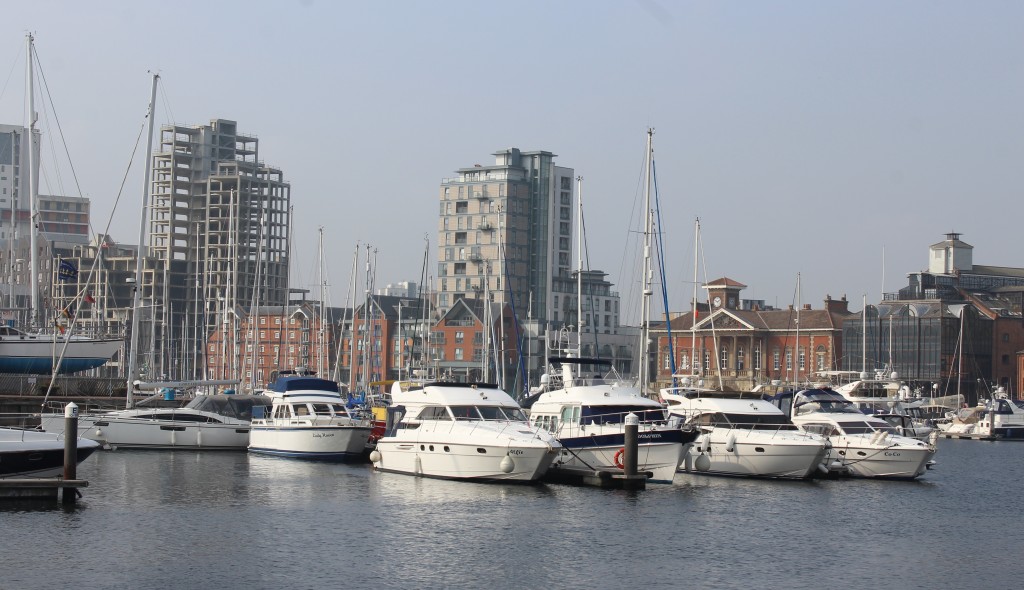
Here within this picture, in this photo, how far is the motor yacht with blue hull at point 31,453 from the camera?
135ft

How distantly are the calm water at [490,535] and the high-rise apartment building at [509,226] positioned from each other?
13747 centimetres

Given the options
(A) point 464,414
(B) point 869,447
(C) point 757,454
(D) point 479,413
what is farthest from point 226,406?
(B) point 869,447

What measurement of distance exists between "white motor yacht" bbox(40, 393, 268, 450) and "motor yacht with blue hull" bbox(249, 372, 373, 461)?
217 cm

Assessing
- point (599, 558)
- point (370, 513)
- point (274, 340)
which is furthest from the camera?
point (274, 340)

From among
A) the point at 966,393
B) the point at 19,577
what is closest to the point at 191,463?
the point at 19,577

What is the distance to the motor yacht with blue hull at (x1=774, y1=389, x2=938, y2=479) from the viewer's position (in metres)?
56.3

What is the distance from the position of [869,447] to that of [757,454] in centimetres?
606

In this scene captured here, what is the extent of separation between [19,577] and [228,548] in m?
6.25

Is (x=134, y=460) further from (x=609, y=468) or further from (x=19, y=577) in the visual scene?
(x=19, y=577)

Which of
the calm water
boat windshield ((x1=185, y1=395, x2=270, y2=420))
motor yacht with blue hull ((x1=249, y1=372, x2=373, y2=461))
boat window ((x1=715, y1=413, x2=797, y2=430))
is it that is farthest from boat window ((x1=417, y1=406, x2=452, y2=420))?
boat windshield ((x1=185, y1=395, x2=270, y2=420))

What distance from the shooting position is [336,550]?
35.0 metres

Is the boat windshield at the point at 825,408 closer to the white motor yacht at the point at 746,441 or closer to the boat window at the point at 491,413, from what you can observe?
the white motor yacht at the point at 746,441

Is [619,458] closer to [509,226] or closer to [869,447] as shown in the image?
[869,447]

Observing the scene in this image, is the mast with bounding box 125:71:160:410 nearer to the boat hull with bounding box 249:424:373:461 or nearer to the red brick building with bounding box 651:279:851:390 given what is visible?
the boat hull with bounding box 249:424:373:461
